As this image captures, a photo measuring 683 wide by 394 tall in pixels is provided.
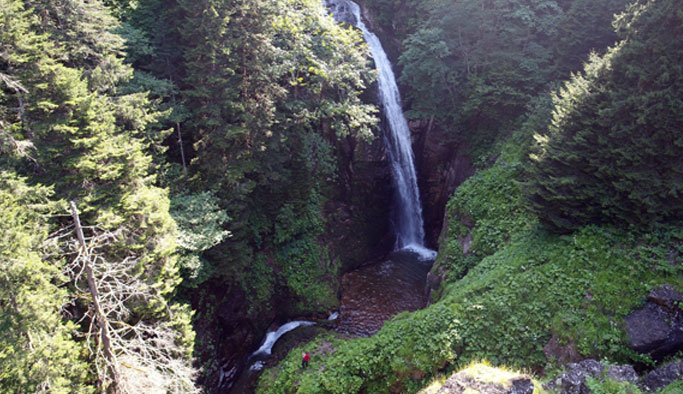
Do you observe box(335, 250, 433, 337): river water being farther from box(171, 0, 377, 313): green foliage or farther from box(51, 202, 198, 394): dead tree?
box(51, 202, 198, 394): dead tree

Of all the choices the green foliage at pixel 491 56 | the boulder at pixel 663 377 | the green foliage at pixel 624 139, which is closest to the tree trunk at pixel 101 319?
the boulder at pixel 663 377

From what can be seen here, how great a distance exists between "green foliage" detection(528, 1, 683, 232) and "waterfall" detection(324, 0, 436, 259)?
1122 cm

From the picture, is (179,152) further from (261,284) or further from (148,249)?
(261,284)

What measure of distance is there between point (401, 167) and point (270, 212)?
9.40 metres

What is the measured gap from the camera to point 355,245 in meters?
20.3

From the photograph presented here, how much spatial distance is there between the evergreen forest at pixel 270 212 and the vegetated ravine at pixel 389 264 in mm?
653

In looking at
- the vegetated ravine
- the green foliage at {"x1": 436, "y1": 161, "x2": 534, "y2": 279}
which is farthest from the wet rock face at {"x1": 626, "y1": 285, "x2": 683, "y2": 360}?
the vegetated ravine

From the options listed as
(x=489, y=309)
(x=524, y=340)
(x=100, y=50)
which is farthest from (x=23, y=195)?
(x=524, y=340)

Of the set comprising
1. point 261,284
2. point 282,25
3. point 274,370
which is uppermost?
point 282,25

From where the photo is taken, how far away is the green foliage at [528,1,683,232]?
8.95 metres

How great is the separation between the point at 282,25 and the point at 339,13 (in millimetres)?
12344

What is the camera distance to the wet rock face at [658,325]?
784 centimetres

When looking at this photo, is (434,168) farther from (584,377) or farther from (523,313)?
(584,377)

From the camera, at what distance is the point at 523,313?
30.7 feet
